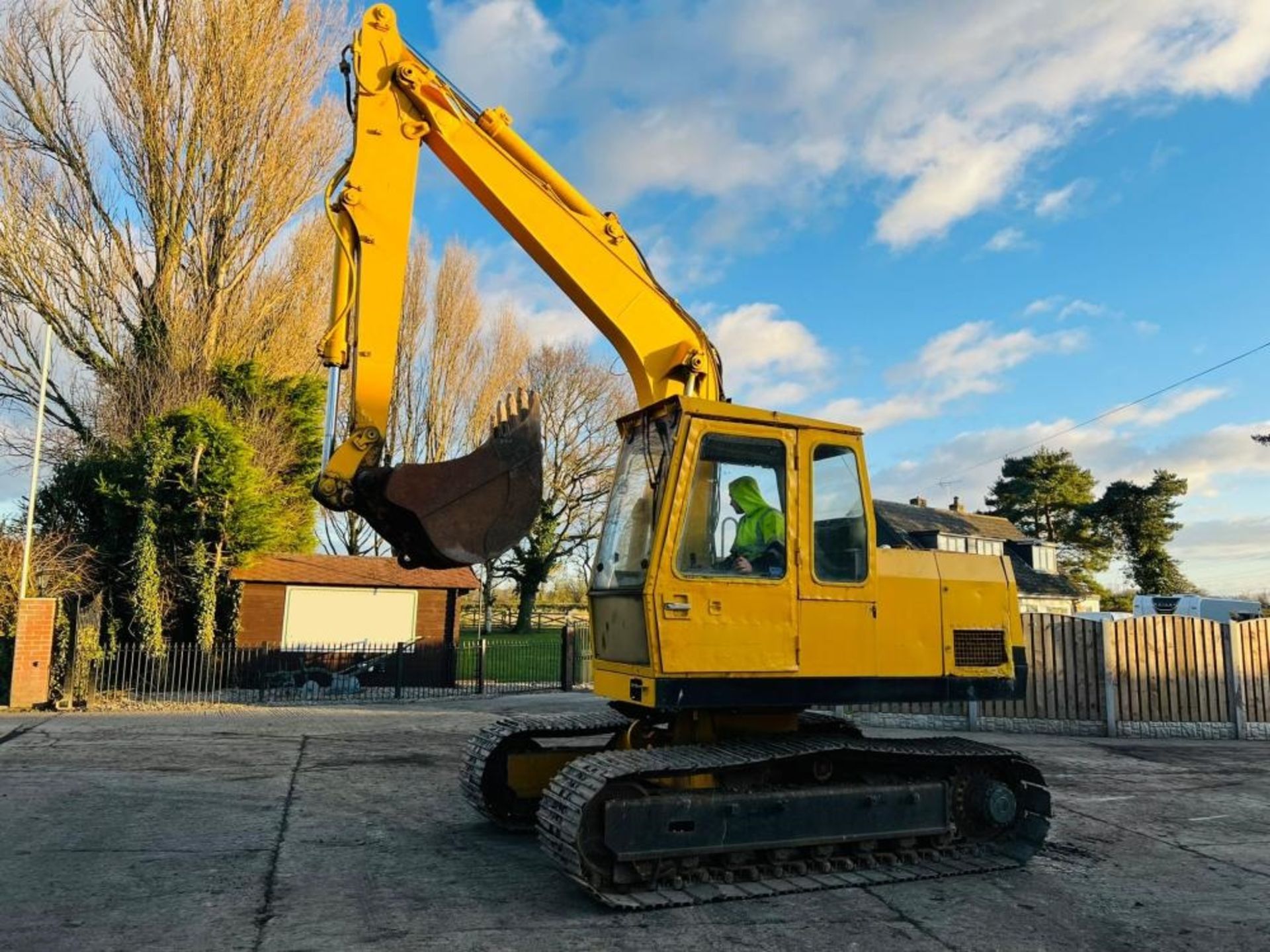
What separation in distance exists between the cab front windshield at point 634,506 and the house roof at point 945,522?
25.6m

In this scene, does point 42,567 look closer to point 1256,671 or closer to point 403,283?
point 403,283

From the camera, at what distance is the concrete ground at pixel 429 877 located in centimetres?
449

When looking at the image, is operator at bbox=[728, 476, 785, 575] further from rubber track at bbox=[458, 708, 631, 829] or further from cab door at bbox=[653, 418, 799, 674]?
rubber track at bbox=[458, 708, 631, 829]

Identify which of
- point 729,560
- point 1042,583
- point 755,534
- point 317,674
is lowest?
point 317,674

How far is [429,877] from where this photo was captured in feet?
17.8

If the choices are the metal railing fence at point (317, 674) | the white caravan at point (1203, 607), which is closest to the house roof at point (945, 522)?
the white caravan at point (1203, 607)

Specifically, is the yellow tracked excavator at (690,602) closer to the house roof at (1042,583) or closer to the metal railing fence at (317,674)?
the metal railing fence at (317,674)

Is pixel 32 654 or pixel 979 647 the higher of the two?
pixel 979 647

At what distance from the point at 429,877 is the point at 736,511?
292 cm

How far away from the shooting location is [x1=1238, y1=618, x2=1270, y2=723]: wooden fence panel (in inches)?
506

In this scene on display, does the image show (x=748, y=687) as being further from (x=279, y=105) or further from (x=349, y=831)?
→ (x=279, y=105)

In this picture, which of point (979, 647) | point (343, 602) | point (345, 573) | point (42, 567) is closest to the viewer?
point (979, 647)

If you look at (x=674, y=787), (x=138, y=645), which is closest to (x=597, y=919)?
(x=674, y=787)

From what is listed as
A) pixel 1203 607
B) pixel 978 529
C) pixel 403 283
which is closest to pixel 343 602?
pixel 403 283
